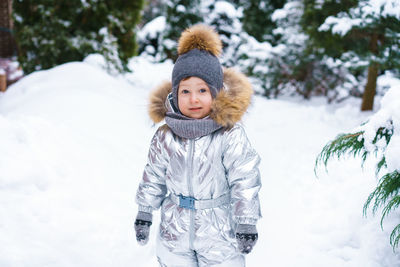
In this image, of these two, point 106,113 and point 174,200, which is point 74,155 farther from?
point 174,200

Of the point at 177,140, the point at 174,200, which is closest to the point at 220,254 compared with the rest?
the point at 174,200

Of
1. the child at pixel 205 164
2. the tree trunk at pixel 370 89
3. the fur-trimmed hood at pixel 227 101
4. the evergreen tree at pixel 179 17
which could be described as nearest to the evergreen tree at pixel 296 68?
the tree trunk at pixel 370 89

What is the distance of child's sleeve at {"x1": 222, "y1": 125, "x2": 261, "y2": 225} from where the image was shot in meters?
1.77

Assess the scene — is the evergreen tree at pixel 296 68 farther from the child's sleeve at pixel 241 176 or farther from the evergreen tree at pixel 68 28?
the child's sleeve at pixel 241 176

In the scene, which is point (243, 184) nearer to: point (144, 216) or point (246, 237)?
point (246, 237)

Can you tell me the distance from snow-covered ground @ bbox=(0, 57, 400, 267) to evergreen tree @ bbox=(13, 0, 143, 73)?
1798 millimetres

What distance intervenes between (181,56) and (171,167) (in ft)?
2.01

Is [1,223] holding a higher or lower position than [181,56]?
lower

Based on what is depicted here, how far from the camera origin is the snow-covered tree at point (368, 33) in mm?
4839

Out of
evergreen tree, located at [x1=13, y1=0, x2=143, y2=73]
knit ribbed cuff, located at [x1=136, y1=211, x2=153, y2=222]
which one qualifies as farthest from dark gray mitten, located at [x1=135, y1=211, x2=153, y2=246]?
evergreen tree, located at [x1=13, y1=0, x2=143, y2=73]

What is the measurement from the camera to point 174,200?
1.93 metres

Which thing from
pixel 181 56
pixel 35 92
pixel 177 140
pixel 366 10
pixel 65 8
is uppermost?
pixel 65 8

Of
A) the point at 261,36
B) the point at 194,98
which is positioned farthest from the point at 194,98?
the point at 261,36

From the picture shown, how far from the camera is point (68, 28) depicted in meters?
6.71
